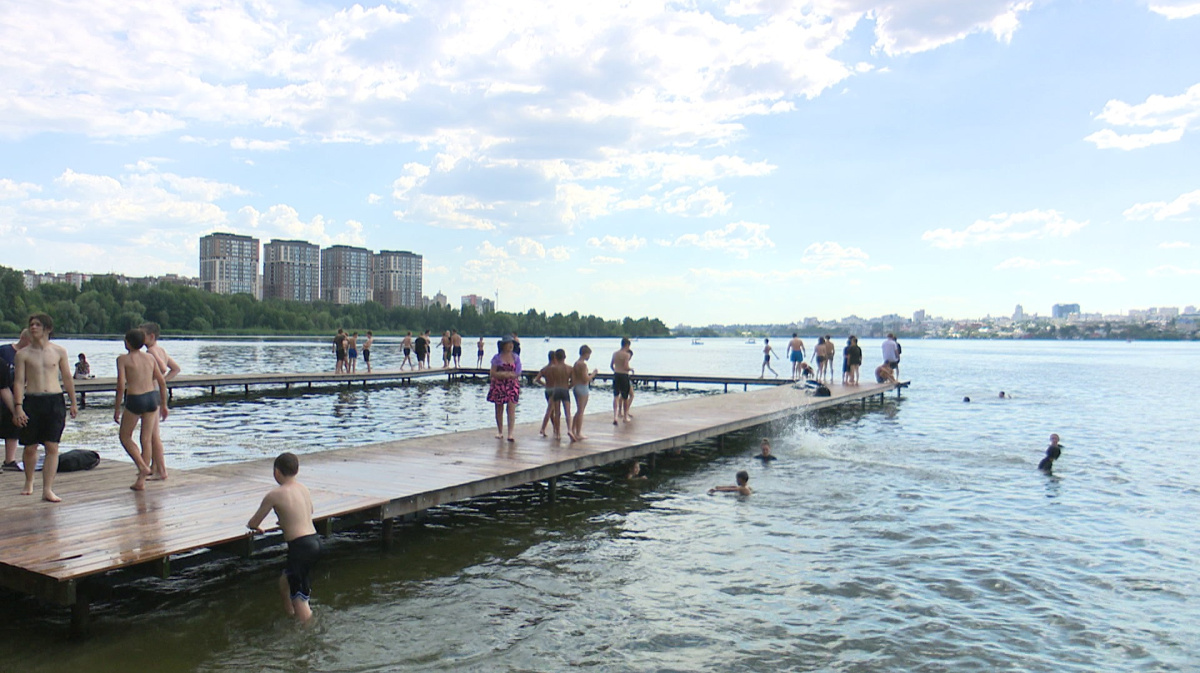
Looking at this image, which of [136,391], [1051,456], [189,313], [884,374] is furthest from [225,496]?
[189,313]

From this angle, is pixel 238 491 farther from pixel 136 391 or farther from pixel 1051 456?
pixel 1051 456

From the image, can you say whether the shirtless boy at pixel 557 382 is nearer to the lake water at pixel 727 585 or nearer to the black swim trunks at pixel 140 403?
the lake water at pixel 727 585

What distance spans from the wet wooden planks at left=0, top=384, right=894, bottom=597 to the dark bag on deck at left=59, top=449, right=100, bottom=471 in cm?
19

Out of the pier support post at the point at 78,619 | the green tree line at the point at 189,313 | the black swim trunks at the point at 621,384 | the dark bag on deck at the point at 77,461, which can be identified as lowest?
the pier support post at the point at 78,619

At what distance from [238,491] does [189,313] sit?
137m

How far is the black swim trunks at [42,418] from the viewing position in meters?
8.41

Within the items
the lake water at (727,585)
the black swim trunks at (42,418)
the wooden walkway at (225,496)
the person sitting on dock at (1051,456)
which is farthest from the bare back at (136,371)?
the person sitting on dock at (1051,456)

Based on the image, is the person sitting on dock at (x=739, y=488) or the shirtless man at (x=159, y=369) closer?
the shirtless man at (x=159, y=369)

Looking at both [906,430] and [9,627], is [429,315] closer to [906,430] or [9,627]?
[906,430]

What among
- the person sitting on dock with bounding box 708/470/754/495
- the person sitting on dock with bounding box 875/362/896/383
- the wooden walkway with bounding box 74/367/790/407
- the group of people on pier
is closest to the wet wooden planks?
the person sitting on dock with bounding box 708/470/754/495

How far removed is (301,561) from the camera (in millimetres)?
7082

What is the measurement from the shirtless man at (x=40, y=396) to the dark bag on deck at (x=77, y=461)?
2.11 meters

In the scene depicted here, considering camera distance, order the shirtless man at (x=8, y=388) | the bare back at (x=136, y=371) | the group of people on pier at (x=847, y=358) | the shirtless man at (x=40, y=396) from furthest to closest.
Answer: the group of people on pier at (x=847, y=358) → the bare back at (x=136, y=371) → the shirtless man at (x=8, y=388) → the shirtless man at (x=40, y=396)

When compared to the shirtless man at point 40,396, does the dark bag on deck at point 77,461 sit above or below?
below
